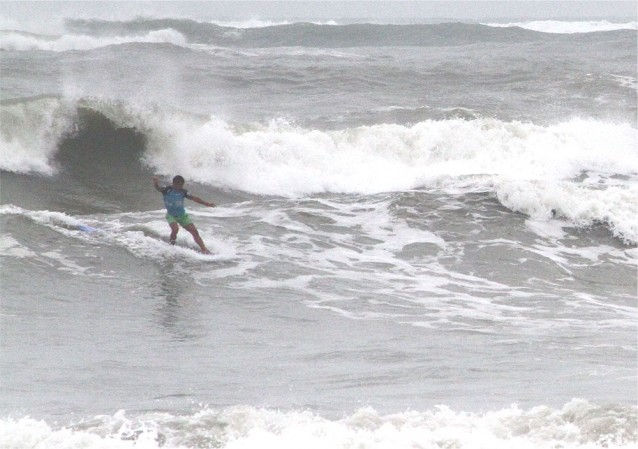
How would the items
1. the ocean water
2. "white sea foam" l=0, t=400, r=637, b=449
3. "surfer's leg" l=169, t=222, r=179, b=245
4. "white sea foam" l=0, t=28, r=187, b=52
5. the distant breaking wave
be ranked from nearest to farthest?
"white sea foam" l=0, t=400, r=637, b=449 → the ocean water → "surfer's leg" l=169, t=222, r=179, b=245 → "white sea foam" l=0, t=28, r=187, b=52 → the distant breaking wave

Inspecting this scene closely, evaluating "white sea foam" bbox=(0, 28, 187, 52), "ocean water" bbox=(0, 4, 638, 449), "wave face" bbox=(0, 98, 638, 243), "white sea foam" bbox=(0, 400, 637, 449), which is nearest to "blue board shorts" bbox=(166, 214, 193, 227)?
"ocean water" bbox=(0, 4, 638, 449)

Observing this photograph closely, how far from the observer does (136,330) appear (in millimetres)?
9117

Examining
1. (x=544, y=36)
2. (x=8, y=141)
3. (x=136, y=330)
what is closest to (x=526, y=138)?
(x=8, y=141)

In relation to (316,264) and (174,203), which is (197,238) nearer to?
(174,203)

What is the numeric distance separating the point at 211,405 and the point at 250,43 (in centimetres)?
3862

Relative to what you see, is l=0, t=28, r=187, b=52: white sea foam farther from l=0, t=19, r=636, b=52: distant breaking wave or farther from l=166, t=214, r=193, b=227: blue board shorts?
l=166, t=214, r=193, b=227: blue board shorts

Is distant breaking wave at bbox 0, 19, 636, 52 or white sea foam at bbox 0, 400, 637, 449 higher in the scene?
distant breaking wave at bbox 0, 19, 636, 52

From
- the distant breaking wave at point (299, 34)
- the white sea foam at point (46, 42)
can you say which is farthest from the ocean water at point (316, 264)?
the distant breaking wave at point (299, 34)

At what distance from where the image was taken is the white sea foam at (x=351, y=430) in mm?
5387

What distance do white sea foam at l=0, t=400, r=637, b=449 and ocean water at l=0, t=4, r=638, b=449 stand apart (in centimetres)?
2

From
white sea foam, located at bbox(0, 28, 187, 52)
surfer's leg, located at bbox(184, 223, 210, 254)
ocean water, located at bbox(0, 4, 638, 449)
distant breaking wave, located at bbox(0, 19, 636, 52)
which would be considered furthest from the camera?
distant breaking wave, located at bbox(0, 19, 636, 52)

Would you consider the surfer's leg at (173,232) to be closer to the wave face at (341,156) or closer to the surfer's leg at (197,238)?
the surfer's leg at (197,238)

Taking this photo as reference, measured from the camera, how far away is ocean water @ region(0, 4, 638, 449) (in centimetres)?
614

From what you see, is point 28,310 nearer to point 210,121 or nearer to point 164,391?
point 164,391
